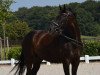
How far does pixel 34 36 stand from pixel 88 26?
47.0 metres

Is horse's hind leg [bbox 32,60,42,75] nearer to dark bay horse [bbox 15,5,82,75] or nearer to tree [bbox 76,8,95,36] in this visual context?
dark bay horse [bbox 15,5,82,75]

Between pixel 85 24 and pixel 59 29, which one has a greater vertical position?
pixel 59 29

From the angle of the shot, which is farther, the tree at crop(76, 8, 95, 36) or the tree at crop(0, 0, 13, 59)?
the tree at crop(76, 8, 95, 36)

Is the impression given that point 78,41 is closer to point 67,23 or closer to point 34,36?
point 67,23

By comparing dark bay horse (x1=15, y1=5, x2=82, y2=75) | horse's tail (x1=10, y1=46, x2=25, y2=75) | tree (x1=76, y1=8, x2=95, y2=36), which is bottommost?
tree (x1=76, y1=8, x2=95, y2=36)

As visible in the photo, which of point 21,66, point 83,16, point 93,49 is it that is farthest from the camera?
point 83,16

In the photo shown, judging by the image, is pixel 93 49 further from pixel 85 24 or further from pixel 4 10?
pixel 85 24

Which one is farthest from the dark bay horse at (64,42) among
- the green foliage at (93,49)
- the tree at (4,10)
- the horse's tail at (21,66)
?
the tree at (4,10)

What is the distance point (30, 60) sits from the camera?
957 centimetres

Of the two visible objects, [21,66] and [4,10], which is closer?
[21,66]

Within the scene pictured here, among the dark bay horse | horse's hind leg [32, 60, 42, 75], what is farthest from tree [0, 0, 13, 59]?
the dark bay horse

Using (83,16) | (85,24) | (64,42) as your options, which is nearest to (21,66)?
(64,42)

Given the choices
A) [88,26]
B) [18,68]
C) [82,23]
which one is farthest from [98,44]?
[88,26]

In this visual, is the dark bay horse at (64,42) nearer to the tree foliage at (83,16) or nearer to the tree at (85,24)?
the tree foliage at (83,16)
